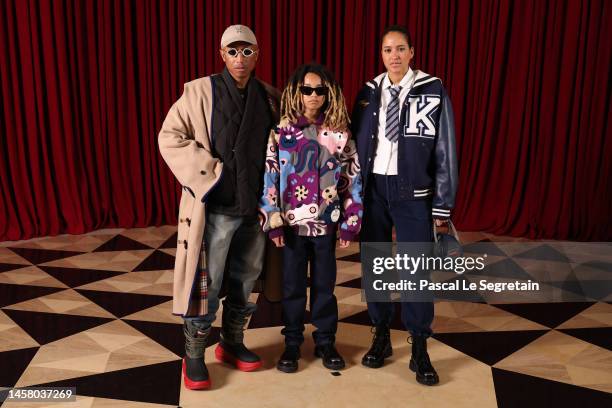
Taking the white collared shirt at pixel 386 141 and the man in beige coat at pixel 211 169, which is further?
the white collared shirt at pixel 386 141

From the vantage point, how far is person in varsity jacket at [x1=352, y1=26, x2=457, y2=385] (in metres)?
2.04

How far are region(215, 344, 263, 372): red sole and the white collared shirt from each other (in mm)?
765

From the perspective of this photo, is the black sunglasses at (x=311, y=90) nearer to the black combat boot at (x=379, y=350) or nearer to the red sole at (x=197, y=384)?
the black combat boot at (x=379, y=350)

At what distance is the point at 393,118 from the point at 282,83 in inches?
94.5

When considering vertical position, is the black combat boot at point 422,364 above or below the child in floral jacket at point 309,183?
below

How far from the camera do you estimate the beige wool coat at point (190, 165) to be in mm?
1923

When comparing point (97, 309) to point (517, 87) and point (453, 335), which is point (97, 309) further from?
point (517, 87)

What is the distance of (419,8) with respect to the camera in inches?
164

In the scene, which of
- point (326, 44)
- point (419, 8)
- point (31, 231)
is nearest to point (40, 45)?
point (31, 231)

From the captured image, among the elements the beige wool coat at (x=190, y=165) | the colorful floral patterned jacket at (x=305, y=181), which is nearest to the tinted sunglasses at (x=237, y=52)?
the beige wool coat at (x=190, y=165)

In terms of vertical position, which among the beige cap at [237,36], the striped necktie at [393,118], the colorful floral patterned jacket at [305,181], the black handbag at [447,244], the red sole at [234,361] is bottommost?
the red sole at [234,361]

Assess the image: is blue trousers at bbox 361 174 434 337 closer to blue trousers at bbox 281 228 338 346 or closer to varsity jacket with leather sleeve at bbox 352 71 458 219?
varsity jacket with leather sleeve at bbox 352 71 458 219

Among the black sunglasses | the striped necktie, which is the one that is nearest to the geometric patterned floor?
the striped necktie

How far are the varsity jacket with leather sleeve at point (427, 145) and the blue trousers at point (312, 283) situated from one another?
32 cm
